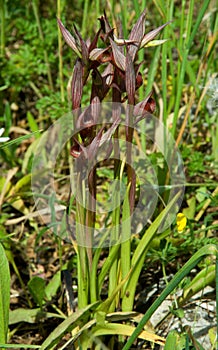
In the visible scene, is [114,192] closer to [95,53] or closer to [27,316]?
[95,53]

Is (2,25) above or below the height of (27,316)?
above

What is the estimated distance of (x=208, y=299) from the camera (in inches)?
61.7

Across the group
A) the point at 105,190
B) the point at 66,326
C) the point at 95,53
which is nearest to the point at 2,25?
the point at 105,190

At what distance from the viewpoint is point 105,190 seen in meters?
2.04

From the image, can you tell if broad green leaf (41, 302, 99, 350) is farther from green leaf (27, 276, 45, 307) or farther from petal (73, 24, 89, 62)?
petal (73, 24, 89, 62)

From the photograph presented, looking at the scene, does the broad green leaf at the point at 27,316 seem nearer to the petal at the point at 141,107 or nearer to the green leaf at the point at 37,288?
the green leaf at the point at 37,288

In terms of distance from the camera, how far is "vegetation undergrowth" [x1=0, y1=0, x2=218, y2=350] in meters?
1.16

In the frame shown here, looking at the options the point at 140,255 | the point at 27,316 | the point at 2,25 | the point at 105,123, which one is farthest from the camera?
the point at 2,25

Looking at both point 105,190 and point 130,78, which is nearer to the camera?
point 130,78

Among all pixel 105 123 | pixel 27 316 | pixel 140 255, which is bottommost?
pixel 27 316

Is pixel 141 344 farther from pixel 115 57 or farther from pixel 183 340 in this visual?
pixel 115 57

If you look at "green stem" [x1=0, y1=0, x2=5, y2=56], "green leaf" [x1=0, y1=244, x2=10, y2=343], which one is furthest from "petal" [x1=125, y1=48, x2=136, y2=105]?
"green stem" [x1=0, y1=0, x2=5, y2=56]

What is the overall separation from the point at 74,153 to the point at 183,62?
62cm

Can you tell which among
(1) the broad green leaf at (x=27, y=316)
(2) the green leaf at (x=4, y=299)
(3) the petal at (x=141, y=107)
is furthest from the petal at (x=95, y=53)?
(1) the broad green leaf at (x=27, y=316)
